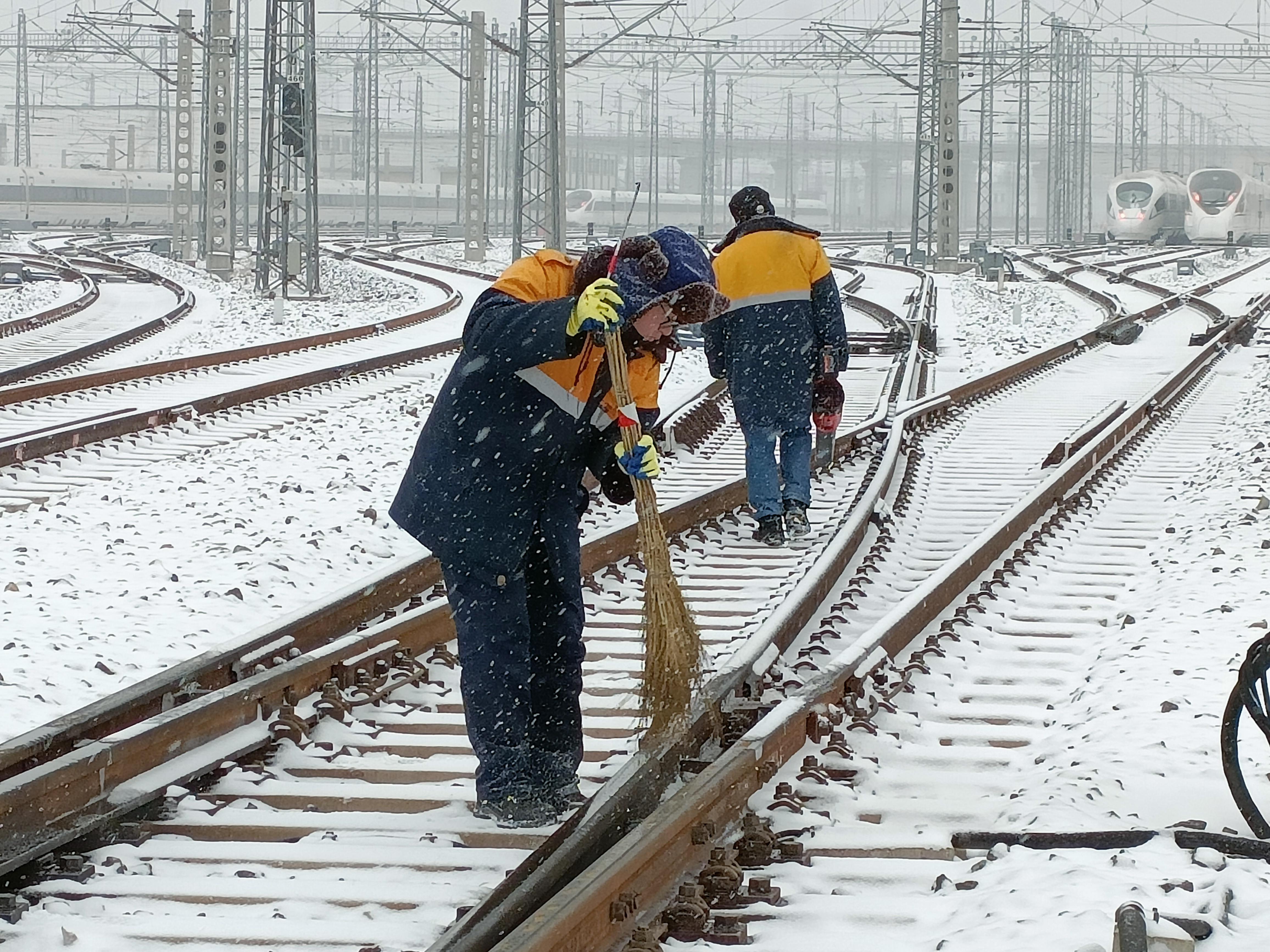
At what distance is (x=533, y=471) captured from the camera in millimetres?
4523

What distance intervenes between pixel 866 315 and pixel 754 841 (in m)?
21.9

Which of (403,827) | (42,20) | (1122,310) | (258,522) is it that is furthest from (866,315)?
(42,20)

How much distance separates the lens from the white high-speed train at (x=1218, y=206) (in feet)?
189

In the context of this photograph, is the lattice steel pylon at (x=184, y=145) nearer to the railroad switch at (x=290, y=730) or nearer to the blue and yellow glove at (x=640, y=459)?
the railroad switch at (x=290, y=730)

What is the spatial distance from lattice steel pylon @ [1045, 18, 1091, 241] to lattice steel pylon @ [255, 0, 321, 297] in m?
27.0

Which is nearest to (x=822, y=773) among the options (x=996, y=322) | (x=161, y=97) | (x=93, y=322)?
(x=93, y=322)

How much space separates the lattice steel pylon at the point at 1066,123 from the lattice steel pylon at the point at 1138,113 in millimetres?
1902

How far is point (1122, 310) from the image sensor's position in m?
26.5

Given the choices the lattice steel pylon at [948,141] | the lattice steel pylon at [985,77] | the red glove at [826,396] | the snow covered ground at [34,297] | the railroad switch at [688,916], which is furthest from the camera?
the lattice steel pylon at [985,77]

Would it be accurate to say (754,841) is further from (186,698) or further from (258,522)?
(258,522)

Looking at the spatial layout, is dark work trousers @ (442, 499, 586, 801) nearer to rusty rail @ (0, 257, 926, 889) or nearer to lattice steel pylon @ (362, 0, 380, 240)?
rusty rail @ (0, 257, 926, 889)

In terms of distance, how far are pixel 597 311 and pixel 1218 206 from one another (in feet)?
190

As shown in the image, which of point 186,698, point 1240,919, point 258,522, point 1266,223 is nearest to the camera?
point 1240,919

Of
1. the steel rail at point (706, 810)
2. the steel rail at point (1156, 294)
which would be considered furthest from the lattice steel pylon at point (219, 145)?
the steel rail at point (706, 810)
